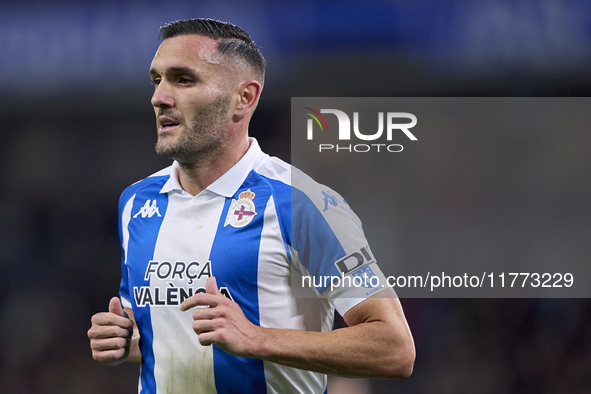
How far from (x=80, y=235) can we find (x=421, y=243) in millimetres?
1447

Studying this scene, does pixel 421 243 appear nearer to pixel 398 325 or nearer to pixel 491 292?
pixel 491 292

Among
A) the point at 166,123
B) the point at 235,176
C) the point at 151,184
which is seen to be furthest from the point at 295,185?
the point at 151,184

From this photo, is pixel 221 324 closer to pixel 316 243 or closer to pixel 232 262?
pixel 232 262

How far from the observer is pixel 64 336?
230cm

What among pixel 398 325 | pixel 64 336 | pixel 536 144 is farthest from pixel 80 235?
pixel 536 144

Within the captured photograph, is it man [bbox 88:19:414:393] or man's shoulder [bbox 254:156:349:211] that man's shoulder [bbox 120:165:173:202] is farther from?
man's shoulder [bbox 254:156:349:211]

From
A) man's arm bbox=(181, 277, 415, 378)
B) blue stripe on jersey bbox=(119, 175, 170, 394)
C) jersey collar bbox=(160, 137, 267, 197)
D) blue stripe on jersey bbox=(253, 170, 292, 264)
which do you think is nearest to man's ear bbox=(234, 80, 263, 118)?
jersey collar bbox=(160, 137, 267, 197)

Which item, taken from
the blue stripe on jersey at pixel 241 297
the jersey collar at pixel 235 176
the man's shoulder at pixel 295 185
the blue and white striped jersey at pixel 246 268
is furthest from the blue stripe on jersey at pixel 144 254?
the man's shoulder at pixel 295 185

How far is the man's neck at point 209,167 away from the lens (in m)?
1.61

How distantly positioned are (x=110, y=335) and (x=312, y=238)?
622mm

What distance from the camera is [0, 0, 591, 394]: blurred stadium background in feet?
6.71

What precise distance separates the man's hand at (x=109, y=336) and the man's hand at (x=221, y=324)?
33 centimetres

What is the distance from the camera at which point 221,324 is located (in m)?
1.23

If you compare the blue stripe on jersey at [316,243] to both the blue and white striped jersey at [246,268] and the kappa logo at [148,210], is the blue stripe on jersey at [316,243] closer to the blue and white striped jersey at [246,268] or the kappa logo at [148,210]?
the blue and white striped jersey at [246,268]
